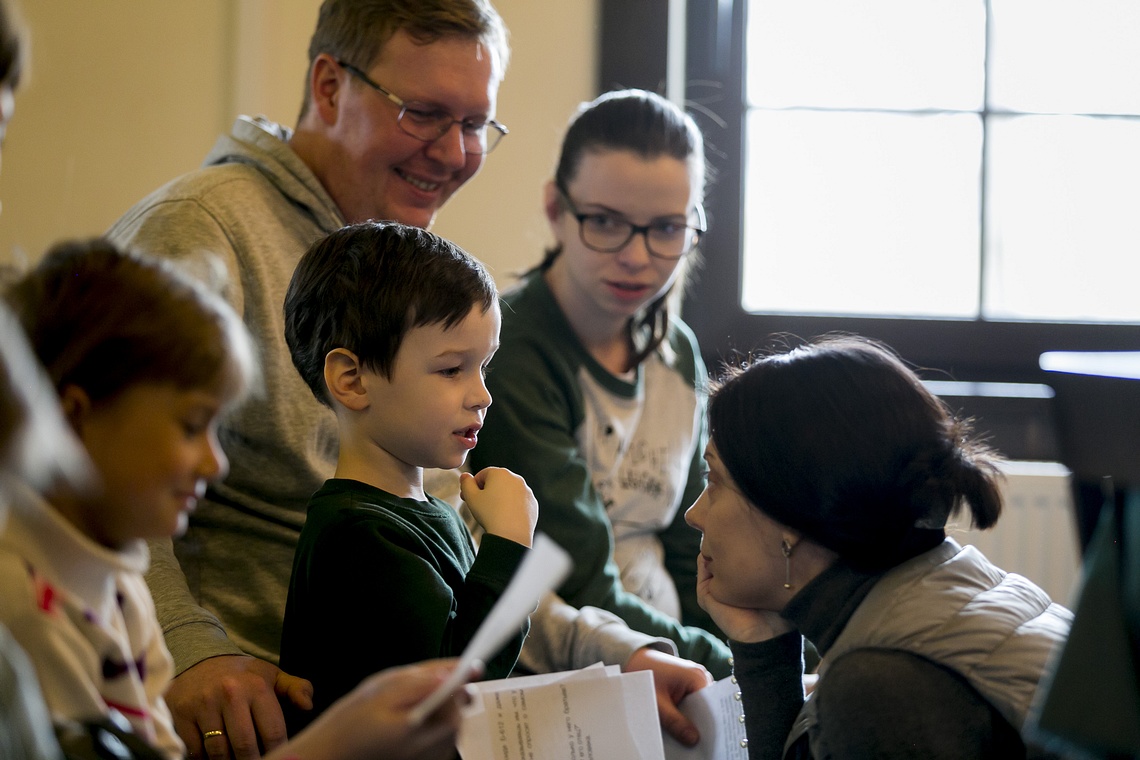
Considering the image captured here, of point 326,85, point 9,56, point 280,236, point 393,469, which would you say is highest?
point 326,85

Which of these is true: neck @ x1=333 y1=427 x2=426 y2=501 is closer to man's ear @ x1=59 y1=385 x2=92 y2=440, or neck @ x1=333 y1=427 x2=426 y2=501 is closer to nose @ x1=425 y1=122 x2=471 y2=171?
man's ear @ x1=59 y1=385 x2=92 y2=440

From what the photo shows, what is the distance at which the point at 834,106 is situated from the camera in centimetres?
249

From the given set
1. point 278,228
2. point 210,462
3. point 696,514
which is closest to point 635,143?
point 278,228

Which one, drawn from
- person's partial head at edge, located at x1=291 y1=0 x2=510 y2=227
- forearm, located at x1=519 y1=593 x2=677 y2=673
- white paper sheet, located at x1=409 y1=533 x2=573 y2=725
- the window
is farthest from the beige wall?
white paper sheet, located at x1=409 y1=533 x2=573 y2=725

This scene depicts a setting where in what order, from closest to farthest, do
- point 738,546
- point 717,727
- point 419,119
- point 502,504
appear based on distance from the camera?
point 502,504, point 738,546, point 717,727, point 419,119

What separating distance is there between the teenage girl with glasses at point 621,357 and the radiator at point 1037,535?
81 centimetres

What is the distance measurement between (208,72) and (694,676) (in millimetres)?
1504

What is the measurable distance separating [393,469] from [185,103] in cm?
131

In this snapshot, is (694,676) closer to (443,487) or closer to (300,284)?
(443,487)

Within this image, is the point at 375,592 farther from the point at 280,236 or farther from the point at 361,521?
the point at 280,236

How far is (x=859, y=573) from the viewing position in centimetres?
111

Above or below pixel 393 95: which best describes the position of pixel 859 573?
below

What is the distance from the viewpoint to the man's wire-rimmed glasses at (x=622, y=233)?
1.76 m

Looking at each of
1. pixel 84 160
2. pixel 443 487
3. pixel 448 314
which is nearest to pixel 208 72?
pixel 84 160
